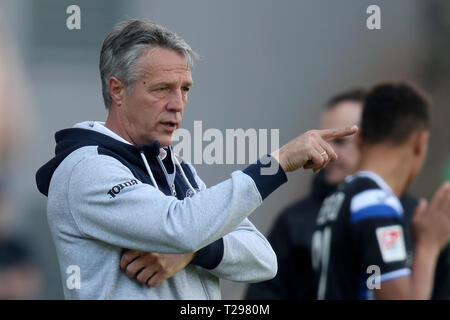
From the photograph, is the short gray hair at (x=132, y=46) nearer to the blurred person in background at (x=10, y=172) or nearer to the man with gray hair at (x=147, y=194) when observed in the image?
the man with gray hair at (x=147, y=194)

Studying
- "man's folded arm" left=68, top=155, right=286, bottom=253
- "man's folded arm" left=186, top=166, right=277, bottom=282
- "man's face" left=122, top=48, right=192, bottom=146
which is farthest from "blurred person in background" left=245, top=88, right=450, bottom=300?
"man's folded arm" left=68, top=155, right=286, bottom=253

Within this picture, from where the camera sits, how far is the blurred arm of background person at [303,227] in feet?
13.7

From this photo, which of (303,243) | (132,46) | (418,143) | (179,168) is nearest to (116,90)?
(132,46)

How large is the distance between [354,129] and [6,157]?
434 centimetres

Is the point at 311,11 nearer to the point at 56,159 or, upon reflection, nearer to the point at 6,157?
the point at 6,157

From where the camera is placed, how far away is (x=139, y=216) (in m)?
2.13

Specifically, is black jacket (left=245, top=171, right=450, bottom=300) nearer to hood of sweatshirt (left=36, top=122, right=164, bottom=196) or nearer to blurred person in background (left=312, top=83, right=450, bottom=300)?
blurred person in background (left=312, top=83, right=450, bottom=300)

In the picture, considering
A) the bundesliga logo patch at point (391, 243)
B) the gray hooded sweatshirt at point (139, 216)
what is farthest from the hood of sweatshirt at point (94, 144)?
the bundesliga logo patch at point (391, 243)

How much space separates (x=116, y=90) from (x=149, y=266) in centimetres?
49

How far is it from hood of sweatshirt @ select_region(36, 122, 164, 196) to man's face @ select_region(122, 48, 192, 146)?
0.16 ft

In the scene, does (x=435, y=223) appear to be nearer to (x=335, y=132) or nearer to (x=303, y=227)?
(x=303, y=227)

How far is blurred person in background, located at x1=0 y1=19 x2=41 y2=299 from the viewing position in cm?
534

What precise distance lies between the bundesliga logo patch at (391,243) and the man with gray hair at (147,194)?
1025mm

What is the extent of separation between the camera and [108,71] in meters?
2.40
